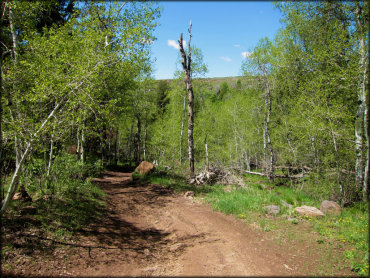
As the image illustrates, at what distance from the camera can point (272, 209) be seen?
7.46 metres

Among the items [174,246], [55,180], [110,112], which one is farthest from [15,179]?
[110,112]

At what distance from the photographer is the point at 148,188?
1215 cm

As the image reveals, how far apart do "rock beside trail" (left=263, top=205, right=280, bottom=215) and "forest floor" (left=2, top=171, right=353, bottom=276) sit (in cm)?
111

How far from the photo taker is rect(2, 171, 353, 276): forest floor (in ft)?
14.4

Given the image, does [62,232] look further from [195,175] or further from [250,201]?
[195,175]

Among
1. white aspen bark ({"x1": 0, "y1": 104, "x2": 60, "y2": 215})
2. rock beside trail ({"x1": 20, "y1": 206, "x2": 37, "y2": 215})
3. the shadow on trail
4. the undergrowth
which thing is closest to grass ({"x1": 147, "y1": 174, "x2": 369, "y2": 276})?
the shadow on trail

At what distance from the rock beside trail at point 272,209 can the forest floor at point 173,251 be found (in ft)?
3.63

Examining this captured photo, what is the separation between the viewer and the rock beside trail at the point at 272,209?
24.0 feet

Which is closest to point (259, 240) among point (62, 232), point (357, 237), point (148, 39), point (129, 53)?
point (357, 237)

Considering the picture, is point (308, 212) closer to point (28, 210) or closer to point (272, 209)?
point (272, 209)

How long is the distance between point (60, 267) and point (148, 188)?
7703 millimetres

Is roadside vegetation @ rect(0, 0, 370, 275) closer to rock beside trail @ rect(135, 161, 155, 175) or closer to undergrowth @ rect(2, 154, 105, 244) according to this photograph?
undergrowth @ rect(2, 154, 105, 244)

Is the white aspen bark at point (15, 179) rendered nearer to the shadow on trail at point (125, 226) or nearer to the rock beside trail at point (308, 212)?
the shadow on trail at point (125, 226)

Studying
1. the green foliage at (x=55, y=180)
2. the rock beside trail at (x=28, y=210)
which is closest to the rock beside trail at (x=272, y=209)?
the green foliage at (x=55, y=180)
